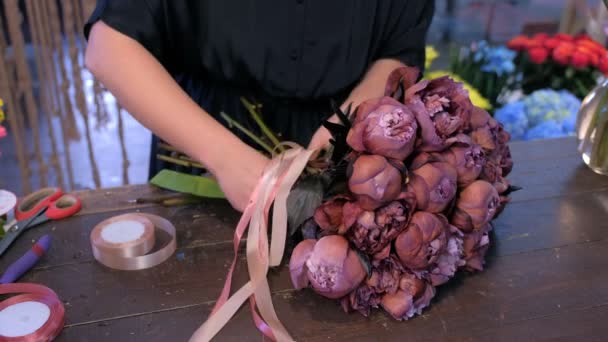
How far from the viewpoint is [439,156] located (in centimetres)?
65

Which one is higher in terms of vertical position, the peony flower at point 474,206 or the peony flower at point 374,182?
the peony flower at point 374,182

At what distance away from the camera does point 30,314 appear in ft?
2.07

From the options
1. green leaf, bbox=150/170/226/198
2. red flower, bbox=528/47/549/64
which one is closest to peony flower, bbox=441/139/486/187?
green leaf, bbox=150/170/226/198

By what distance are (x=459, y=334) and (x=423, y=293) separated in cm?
6

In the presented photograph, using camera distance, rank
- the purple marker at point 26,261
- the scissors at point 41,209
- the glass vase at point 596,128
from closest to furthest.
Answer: the purple marker at point 26,261, the scissors at point 41,209, the glass vase at point 596,128

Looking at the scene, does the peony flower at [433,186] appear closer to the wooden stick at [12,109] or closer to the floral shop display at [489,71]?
the floral shop display at [489,71]

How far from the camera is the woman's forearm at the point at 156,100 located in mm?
776

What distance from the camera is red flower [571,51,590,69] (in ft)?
5.94

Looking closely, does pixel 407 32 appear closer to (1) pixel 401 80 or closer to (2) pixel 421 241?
(1) pixel 401 80

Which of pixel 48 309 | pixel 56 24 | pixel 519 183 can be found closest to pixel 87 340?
pixel 48 309

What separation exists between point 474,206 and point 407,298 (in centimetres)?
13

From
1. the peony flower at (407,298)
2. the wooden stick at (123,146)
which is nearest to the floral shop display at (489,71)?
the wooden stick at (123,146)

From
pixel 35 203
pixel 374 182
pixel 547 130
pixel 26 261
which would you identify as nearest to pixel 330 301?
pixel 374 182

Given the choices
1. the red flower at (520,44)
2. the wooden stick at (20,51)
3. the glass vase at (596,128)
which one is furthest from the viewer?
the red flower at (520,44)
